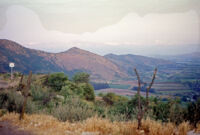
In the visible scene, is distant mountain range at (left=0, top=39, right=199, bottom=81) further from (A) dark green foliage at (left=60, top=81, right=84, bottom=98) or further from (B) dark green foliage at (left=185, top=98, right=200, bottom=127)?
(B) dark green foliage at (left=185, top=98, right=200, bottom=127)

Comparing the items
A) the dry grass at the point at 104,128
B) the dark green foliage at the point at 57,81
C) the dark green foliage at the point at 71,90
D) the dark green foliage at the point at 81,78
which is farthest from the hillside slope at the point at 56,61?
the dry grass at the point at 104,128

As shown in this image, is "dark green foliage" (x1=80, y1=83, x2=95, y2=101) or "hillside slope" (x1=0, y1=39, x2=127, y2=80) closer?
"dark green foliage" (x1=80, y1=83, x2=95, y2=101)

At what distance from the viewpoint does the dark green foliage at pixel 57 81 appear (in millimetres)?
16281

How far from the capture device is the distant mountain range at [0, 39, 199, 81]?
85.5ft

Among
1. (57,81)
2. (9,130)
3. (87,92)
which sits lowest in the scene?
(87,92)

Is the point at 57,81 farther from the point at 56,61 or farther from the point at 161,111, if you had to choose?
the point at 56,61

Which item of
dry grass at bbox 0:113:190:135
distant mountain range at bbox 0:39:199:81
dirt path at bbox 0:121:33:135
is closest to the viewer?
dry grass at bbox 0:113:190:135

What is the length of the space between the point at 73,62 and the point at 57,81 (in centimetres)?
1720

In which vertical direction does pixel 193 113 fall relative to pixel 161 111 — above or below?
above

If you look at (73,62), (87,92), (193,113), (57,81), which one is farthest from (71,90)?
(73,62)

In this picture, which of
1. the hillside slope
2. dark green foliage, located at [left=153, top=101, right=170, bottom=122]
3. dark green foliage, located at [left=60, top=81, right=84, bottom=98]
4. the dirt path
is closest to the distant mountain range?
the hillside slope

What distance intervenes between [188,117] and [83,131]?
384cm

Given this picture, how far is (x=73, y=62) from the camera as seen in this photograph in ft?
110

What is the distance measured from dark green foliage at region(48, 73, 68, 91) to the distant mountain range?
921 cm
